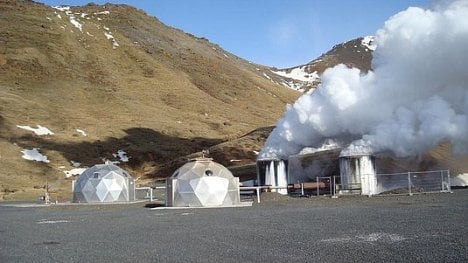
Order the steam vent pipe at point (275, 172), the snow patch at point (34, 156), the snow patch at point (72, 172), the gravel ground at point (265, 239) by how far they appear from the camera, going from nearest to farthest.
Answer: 1. the gravel ground at point (265, 239)
2. the steam vent pipe at point (275, 172)
3. the snow patch at point (72, 172)
4. the snow patch at point (34, 156)

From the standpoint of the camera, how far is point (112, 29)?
140m

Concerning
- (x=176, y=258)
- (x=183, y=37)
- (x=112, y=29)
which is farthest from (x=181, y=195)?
(x=183, y=37)

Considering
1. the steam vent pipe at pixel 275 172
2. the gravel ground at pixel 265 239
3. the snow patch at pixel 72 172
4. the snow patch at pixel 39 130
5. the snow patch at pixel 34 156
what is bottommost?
the gravel ground at pixel 265 239

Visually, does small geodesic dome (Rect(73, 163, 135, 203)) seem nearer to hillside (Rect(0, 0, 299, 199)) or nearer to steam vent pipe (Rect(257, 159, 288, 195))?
hillside (Rect(0, 0, 299, 199))

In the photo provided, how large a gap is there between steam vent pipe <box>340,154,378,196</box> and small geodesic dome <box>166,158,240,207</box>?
23.9 feet

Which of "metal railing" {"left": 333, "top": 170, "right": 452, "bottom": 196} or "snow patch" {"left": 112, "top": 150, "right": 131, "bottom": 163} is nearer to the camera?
"metal railing" {"left": 333, "top": 170, "right": 452, "bottom": 196}

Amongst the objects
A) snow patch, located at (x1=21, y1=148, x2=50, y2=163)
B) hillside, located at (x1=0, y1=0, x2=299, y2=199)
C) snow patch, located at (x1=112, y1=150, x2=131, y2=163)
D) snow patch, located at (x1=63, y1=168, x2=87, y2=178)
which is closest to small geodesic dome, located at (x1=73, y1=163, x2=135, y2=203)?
hillside, located at (x1=0, y1=0, x2=299, y2=199)

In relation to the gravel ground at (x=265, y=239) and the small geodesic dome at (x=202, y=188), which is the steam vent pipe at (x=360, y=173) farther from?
the gravel ground at (x=265, y=239)

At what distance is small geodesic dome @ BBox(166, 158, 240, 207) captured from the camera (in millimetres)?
32763

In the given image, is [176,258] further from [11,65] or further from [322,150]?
[11,65]

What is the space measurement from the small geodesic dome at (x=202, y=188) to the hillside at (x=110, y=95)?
2416 cm

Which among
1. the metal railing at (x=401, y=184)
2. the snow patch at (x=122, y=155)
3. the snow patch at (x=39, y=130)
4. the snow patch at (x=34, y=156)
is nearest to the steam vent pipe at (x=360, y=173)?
the metal railing at (x=401, y=184)

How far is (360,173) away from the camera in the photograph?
33219 millimetres

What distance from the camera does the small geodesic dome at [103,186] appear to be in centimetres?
4166
